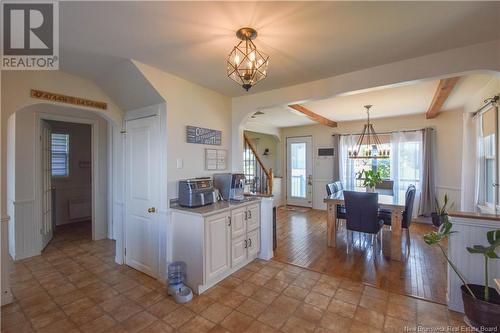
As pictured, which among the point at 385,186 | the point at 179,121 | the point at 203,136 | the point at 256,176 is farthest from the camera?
the point at 256,176

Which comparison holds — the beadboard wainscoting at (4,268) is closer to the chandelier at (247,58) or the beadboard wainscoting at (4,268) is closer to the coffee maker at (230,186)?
the coffee maker at (230,186)

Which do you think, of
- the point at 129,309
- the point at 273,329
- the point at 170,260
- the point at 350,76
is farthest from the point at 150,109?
the point at 273,329

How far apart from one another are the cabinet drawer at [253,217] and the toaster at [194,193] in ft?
1.84

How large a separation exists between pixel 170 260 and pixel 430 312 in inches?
103

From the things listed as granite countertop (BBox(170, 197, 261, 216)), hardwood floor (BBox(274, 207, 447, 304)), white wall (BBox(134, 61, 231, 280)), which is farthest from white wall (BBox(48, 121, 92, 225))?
hardwood floor (BBox(274, 207, 447, 304))

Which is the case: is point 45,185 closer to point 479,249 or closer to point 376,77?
point 376,77

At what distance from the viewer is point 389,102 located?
3990 mm

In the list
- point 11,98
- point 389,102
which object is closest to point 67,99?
point 11,98

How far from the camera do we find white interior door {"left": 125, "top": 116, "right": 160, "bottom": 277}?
8.84 ft

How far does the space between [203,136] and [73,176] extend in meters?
4.02

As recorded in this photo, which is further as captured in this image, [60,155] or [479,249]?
[60,155]

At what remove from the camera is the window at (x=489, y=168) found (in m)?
3.02

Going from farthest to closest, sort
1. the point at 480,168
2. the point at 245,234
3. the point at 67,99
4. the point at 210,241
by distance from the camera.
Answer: the point at 480,168 < the point at 245,234 < the point at 67,99 < the point at 210,241

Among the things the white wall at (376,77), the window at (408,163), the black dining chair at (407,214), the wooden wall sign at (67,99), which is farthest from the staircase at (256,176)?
the wooden wall sign at (67,99)
